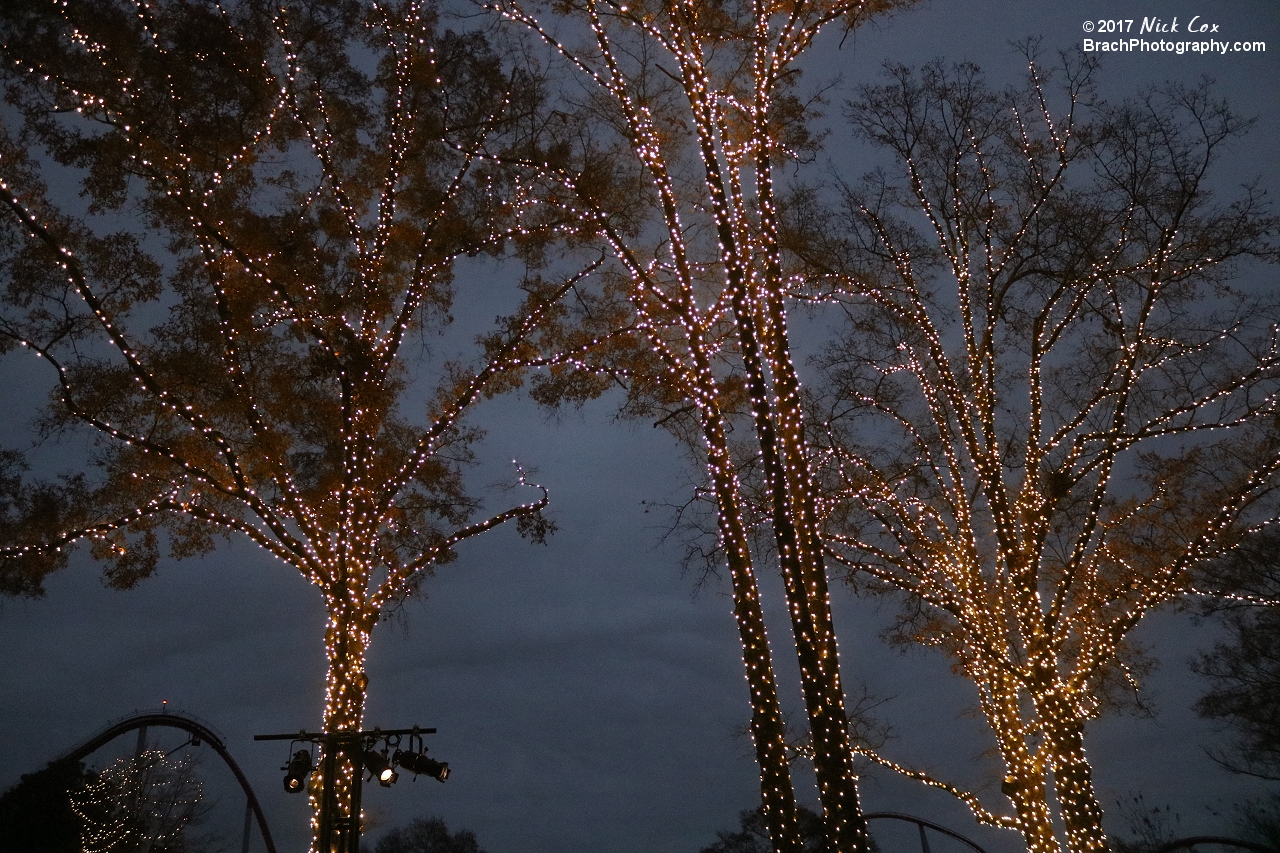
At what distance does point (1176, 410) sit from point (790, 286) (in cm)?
423

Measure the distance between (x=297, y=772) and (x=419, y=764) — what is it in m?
1.26

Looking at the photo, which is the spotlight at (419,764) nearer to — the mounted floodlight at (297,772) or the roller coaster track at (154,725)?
the mounted floodlight at (297,772)

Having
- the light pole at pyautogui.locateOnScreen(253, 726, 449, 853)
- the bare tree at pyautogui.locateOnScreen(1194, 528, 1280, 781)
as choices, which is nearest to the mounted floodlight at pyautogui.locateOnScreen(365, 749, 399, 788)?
the light pole at pyautogui.locateOnScreen(253, 726, 449, 853)

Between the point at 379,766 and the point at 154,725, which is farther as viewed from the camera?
the point at 154,725

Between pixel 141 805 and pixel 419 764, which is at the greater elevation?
pixel 419 764

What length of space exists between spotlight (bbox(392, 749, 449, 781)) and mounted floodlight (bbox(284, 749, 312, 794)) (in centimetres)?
91

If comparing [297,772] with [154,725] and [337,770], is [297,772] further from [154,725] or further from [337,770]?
[154,725]

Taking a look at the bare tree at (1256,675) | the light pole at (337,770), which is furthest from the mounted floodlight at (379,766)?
the bare tree at (1256,675)

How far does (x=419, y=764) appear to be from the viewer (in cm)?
881

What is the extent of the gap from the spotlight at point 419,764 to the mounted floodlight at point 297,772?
907 millimetres

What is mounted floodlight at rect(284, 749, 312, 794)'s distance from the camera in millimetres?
8562

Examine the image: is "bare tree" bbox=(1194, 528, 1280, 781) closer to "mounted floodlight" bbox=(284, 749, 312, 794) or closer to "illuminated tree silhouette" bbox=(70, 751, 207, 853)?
"mounted floodlight" bbox=(284, 749, 312, 794)

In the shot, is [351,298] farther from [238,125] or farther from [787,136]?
[787,136]

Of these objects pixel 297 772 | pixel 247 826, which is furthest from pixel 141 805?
pixel 297 772
